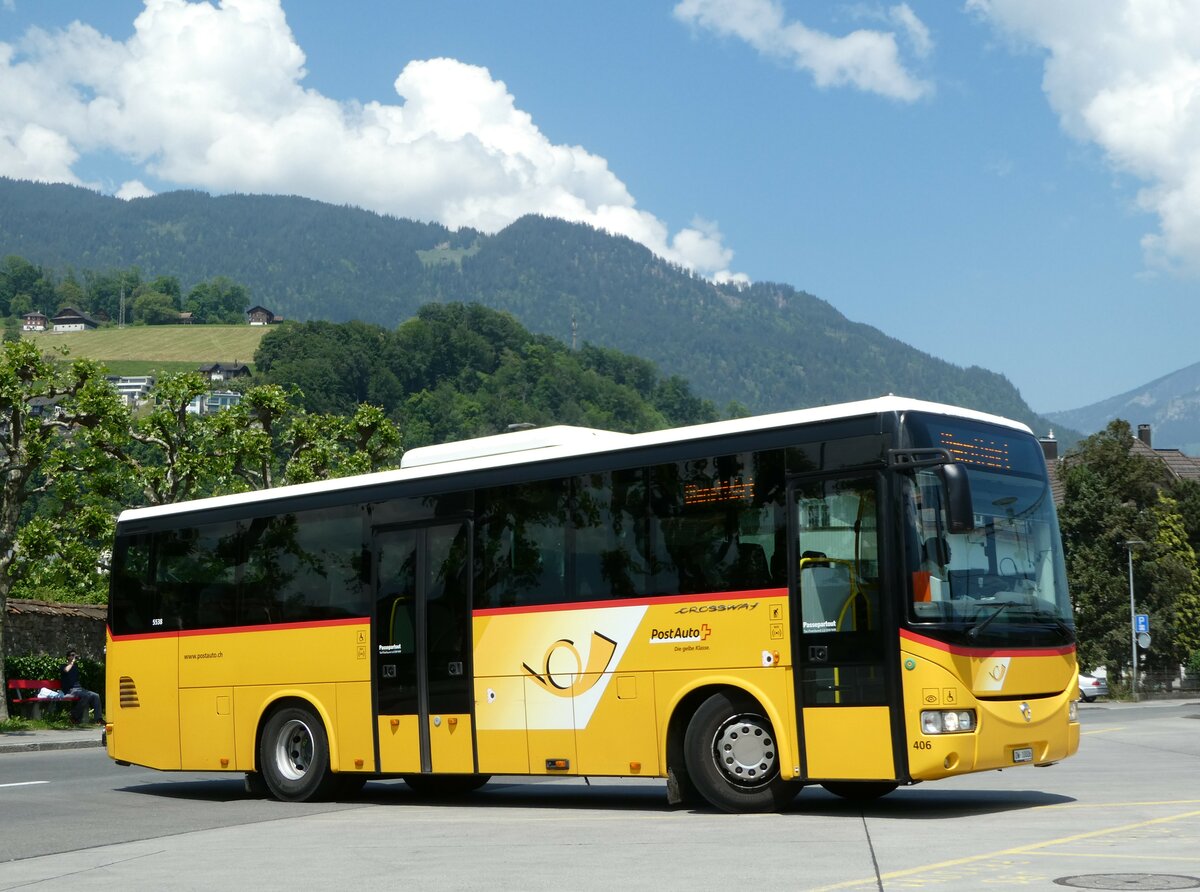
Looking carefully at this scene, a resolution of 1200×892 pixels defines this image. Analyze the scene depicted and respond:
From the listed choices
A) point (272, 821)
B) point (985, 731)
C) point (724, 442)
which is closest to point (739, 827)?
point (985, 731)

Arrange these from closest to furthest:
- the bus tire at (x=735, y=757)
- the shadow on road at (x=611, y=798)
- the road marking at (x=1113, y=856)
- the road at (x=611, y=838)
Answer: the road at (x=611, y=838)
the road marking at (x=1113, y=856)
the bus tire at (x=735, y=757)
the shadow on road at (x=611, y=798)

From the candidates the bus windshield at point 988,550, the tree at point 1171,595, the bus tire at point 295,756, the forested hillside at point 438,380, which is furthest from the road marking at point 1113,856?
the forested hillside at point 438,380

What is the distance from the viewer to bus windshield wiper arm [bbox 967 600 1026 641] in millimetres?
12461

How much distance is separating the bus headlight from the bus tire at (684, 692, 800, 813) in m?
1.38

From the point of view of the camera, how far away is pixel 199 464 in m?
39.2

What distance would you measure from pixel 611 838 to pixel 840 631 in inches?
95.3

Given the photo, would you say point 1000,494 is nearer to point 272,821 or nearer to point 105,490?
point 272,821

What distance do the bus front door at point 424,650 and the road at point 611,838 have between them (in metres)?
0.62

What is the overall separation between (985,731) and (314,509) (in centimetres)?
767

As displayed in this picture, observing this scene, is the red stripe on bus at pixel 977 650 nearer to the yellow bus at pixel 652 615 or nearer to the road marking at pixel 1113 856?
the yellow bus at pixel 652 615

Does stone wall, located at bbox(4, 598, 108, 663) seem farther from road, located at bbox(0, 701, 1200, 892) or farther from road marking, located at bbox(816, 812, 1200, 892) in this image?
road marking, located at bbox(816, 812, 1200, 892)

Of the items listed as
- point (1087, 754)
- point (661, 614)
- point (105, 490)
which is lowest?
point (1087, 754)

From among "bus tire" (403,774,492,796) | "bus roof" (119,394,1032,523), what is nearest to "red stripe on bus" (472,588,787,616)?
"bus roof" (119,394,1032,523)

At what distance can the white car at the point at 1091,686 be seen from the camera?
185 feet
